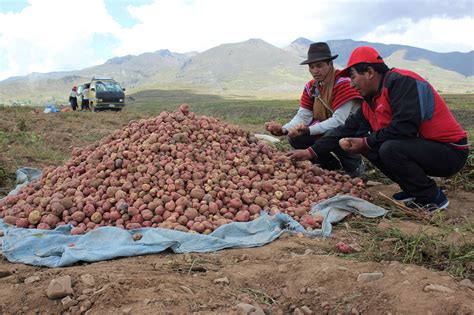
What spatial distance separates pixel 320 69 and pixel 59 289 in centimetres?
280

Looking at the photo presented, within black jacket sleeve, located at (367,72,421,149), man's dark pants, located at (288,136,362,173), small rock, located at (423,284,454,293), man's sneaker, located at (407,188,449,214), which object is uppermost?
black jacket sleeve, located at (367,72,421,149)

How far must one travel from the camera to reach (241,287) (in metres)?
2.15

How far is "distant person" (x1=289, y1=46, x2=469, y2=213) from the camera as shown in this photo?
3.03 meters

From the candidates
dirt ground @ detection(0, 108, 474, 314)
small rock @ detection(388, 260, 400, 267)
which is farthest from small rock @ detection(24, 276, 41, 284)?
small rock @ detection(388, 260, 400, 267)

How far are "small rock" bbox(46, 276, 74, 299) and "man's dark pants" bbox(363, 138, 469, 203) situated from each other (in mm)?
2315

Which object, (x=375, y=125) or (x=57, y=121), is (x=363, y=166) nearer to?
(x=375, y=125)

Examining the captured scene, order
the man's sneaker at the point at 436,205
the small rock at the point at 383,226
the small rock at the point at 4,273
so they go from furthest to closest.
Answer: the man's sneaker at the point at 436,205 → the small rock at the point at 383,226 → the small rock at the point at 4,273

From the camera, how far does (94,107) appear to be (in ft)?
53.0

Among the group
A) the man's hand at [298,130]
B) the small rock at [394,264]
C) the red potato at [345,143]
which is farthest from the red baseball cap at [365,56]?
the small rock at [394,264]

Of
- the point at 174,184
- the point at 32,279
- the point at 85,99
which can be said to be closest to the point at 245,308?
the point at 32,279

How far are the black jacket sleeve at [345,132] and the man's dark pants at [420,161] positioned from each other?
0.47m

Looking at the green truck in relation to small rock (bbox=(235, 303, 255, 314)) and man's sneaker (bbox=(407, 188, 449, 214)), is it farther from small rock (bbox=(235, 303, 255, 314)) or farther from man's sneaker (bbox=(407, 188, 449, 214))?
small rock (bbox=(235, 303, 255, 314))

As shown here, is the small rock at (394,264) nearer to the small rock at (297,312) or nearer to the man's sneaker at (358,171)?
the small rock at (297,312)

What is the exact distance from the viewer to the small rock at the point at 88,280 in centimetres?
208
